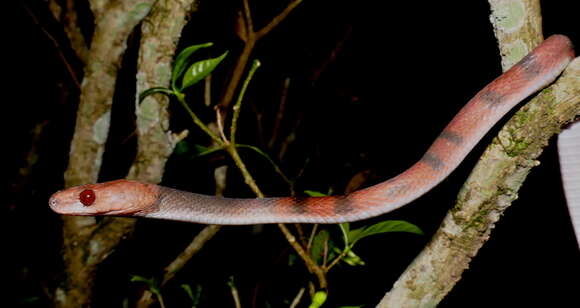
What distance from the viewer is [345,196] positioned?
1.95m

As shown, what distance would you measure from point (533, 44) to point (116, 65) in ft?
6.51

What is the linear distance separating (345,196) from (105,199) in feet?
3.89

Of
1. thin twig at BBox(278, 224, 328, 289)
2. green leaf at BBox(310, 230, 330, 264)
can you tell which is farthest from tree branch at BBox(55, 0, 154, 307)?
green leaf at BBox(310, 230, 330, 264)

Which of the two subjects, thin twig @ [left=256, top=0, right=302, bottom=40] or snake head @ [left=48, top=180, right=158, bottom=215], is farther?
thin twig @ [left=256, top=0, right=302, bottom=40]

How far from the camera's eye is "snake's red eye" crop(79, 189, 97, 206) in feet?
6.44

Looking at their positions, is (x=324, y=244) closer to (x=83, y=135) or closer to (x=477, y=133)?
(x=477, y=133)

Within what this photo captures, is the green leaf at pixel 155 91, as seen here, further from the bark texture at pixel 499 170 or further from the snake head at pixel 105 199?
the bark texture at pixel 499 170

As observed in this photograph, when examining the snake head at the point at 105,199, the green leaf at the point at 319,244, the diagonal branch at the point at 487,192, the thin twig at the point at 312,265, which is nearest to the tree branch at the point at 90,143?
the snake head at the point at 105,199

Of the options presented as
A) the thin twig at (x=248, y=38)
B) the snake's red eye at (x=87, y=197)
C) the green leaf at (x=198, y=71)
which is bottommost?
the snake's red eye at (x=87, y=197)

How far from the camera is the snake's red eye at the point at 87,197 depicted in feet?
6.44

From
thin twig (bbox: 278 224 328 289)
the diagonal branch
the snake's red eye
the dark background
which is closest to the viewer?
the diagonal branch

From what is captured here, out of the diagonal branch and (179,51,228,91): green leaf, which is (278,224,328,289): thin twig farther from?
(179,51,228,91): green leaf

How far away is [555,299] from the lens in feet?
10.8

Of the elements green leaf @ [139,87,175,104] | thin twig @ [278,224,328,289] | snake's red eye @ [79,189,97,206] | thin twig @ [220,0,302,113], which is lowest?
thin twig @ [278,224,328,289]
